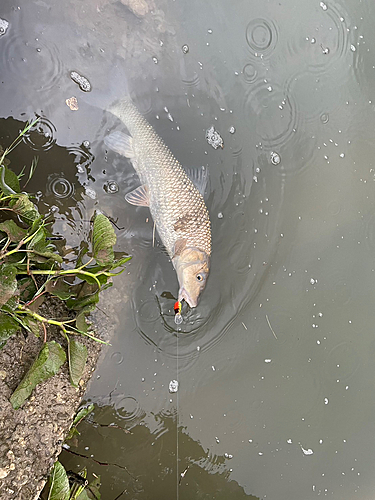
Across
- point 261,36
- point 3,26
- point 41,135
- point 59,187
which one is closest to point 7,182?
point 59,187

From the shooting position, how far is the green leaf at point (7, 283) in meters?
1.61

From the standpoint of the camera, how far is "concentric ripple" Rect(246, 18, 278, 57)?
312 centimetres

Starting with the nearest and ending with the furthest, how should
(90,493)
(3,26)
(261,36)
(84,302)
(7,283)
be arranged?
1. (7,283)
2. (84,302)
3. (90,493)
4. (3,26)
5. (261,36)

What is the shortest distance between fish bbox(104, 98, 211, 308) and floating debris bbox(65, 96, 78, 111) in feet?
0.87

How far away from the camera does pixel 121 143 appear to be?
8.80 feet

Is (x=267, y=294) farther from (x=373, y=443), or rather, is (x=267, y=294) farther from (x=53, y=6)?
(x=53, y=6)

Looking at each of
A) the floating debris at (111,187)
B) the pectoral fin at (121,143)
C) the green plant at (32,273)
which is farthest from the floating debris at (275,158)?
the green plant at (32,273)

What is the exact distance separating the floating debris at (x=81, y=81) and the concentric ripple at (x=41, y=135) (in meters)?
0.36

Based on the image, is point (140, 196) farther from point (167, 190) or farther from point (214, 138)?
point (214, 138)

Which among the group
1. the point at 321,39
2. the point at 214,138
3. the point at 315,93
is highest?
the point at 321,39

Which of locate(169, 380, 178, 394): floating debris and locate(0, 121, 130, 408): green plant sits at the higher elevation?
locate(0, 121, 130, 408): green plant

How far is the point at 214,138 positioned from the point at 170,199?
2.52ft

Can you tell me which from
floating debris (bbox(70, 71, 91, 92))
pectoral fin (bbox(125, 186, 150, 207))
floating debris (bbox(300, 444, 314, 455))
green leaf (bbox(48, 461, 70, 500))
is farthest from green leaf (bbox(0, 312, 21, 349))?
floating debris (bbox(300, 444, 314, 455))

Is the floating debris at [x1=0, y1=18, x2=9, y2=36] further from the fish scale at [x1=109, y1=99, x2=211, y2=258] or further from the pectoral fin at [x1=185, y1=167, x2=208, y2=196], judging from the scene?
the pectoral fin at [x1=185, y1=167, x2=208, y2=196]
